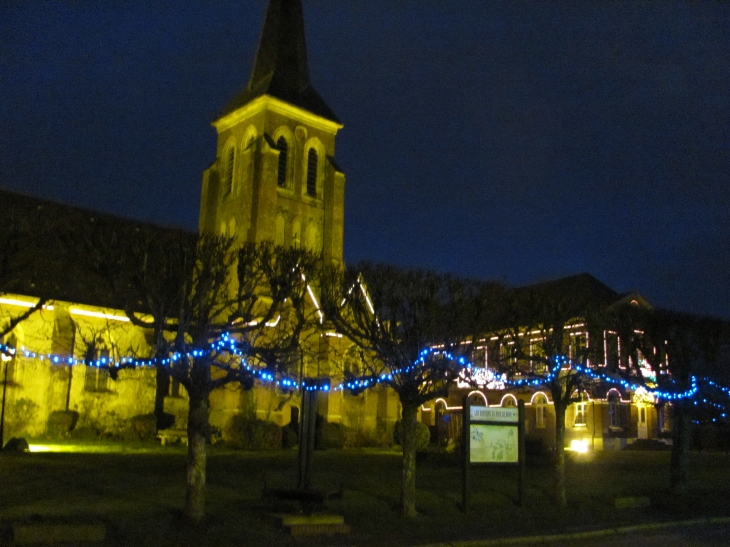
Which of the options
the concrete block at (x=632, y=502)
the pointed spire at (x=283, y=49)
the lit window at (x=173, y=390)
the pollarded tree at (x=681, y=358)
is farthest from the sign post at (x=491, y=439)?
the pointed spire at (x=283, y=49)

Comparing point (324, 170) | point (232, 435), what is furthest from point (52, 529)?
point (324, 170)

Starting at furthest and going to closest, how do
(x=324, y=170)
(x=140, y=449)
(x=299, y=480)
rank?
1. (x=324, y=170)
2. (x=140, y=449)
3. (x=299, y=480)

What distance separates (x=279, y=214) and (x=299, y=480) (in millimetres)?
33826

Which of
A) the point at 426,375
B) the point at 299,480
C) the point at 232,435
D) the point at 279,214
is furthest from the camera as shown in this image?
the point at 279,214

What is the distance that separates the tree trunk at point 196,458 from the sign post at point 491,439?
6.12 m

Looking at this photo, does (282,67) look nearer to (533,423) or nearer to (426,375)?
(533,423)

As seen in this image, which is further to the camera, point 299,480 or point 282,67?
point 282,67

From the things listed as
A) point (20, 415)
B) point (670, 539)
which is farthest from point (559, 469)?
point (20, 415)

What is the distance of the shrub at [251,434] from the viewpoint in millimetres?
34125

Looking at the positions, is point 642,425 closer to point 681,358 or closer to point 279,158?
point 681,358

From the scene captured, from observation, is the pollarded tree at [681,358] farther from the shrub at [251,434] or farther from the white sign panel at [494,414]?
the shrub at [251,434]

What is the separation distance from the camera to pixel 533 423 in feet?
160

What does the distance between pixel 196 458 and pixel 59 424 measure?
935 inches

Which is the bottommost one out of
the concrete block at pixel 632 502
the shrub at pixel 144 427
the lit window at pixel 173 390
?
the concrete block at pixel 632 502
